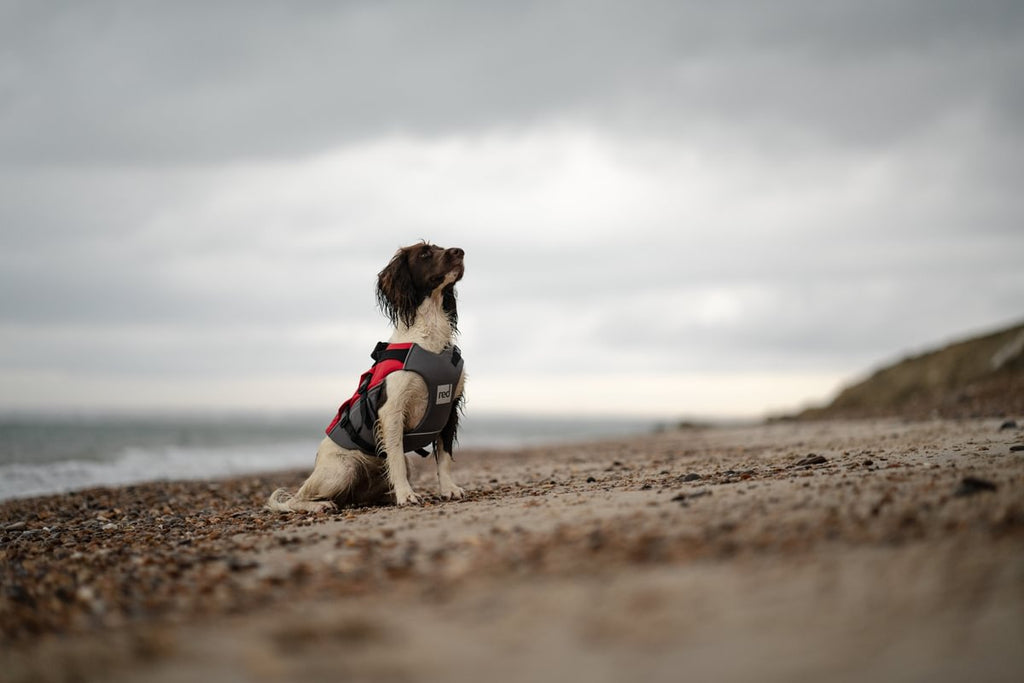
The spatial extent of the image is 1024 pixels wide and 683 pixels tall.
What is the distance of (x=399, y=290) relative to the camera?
687cm

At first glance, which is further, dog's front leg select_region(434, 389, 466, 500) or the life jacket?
dog's front leg select_region(434, 389, 466, 500)

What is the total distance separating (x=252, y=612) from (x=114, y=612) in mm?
896

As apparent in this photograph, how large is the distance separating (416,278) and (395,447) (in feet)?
5.39

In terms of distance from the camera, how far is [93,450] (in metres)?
23.4

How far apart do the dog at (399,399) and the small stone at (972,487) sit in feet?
13.8

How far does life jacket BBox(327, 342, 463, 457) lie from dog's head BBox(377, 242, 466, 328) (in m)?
0.39

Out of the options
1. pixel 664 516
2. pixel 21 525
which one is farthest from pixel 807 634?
pixel 21 525

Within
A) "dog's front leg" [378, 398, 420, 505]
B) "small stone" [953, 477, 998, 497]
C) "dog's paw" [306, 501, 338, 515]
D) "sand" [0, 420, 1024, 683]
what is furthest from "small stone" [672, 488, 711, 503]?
"dog's paw" [306, 501, 338, 515]

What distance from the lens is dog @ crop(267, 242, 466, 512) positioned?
22.0 feet

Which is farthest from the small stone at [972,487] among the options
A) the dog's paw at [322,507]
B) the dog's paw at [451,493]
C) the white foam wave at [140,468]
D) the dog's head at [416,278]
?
the white foam wave at [140,468]

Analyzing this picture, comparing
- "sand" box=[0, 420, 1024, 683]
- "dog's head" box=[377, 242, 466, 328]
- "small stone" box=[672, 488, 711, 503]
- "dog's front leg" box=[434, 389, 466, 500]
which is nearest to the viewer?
"sand" box=[0, 420, 1024, 683]

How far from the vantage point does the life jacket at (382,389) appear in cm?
668

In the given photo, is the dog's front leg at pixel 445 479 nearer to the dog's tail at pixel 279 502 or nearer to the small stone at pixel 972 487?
the dog's tail at pixel 279 502

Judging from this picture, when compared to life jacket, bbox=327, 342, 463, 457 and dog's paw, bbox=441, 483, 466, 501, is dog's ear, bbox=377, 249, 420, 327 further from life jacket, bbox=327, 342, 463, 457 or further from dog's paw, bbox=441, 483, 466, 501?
dog's paw, bbox=441, 483, 466, 501
